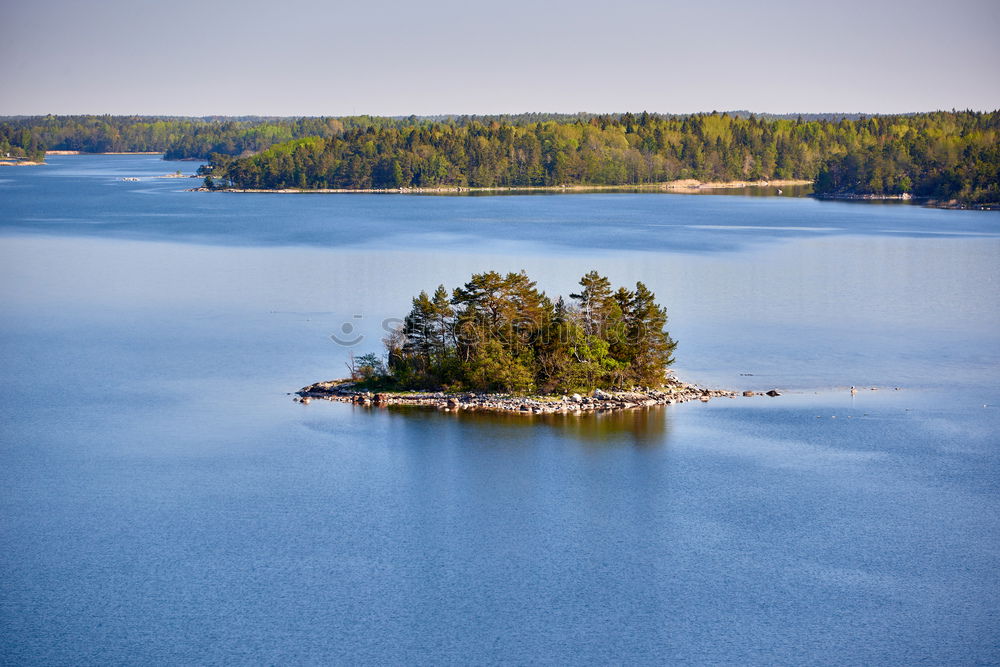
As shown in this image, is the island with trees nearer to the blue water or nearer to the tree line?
the blue water

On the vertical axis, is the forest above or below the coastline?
below

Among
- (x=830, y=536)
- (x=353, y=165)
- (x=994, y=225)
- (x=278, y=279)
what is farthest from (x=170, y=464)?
(x=353, y=165)

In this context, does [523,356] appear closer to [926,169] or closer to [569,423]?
[569,423]

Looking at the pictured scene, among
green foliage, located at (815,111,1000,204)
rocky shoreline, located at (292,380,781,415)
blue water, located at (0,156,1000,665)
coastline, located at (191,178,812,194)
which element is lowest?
blue water, located at (0,156,1000,665)

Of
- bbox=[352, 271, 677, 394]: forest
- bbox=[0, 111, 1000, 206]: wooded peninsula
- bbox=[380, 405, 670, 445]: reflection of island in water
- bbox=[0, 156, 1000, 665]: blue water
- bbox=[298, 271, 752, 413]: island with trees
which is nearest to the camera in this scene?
bbox=[0, 156, 1000, 665]: blue water

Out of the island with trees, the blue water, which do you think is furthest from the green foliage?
the island with trees

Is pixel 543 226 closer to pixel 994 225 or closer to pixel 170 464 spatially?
pixel 994 225

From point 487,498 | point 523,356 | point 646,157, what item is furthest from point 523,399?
point 646,157

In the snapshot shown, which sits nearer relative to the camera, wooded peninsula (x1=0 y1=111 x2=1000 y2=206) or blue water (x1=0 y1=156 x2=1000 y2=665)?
blue water (x1=0 y1=156 x2=1000 y2=665)
